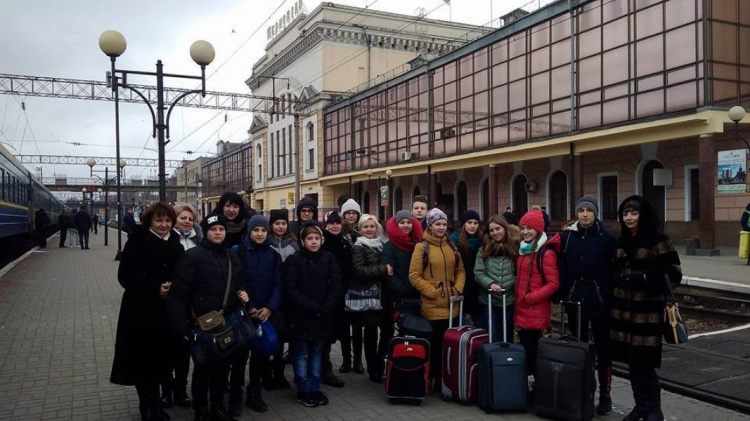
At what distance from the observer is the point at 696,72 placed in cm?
1764

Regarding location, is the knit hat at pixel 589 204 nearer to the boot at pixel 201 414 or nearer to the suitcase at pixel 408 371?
the suitcase at pixel 408 371

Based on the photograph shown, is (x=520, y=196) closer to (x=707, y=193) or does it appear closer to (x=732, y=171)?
(x=707, y=193)

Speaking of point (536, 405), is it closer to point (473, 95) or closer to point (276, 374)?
point (276, 374)

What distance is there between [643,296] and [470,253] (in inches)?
65.5

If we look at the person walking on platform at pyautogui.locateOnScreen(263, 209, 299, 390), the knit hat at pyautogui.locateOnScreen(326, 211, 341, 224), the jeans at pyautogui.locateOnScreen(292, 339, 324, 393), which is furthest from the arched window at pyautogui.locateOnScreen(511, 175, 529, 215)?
the jeans at pyautogui.locateOnScreen(292, 339, 324, 393)

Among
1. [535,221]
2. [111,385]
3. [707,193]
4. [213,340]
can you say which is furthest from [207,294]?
[707,193]

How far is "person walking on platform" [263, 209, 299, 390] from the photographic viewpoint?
5.21m

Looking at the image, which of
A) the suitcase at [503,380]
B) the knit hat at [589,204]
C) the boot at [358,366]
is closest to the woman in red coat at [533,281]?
the suitcase at [503,380]

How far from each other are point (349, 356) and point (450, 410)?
65.2 inches

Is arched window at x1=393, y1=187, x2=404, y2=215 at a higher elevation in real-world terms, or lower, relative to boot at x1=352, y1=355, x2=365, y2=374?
higher

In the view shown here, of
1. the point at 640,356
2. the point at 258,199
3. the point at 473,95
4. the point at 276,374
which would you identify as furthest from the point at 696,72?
the point at 258,199

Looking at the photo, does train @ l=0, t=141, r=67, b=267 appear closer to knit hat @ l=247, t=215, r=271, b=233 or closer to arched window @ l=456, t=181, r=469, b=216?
knit hat @ l=247, t=215, r=271, b=233

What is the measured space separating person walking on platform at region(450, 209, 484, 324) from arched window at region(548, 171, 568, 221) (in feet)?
67.0

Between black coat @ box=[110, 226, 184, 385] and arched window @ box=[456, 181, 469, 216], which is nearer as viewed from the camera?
black coat @ box=[110, 226, 184, 385]
